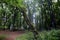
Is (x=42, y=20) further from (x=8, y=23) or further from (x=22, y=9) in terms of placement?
(x=22, y=9)

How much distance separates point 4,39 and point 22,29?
2.17 meters

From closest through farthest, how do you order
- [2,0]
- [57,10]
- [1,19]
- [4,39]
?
[2,0], [4,39], [1,19], [57,10]

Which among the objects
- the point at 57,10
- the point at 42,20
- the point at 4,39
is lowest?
the point at 4,39

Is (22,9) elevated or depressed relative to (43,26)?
elevated

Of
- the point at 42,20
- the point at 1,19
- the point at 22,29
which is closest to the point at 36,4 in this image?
the point at 42,20

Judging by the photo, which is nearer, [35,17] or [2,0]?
[2,0]

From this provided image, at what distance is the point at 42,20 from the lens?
763 cm

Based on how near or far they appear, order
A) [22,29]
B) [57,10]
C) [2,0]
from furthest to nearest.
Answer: [57,10] < [22,29] < [2,0]

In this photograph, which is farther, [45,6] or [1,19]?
[45,6]

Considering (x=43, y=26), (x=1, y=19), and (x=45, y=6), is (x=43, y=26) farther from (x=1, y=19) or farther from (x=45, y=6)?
(x=1, y=19)

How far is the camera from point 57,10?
7457mm

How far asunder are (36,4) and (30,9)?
0.48m

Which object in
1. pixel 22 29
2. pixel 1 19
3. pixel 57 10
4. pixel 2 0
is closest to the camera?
pixel 2 0

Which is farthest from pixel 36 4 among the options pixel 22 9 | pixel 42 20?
pixel 22 9
